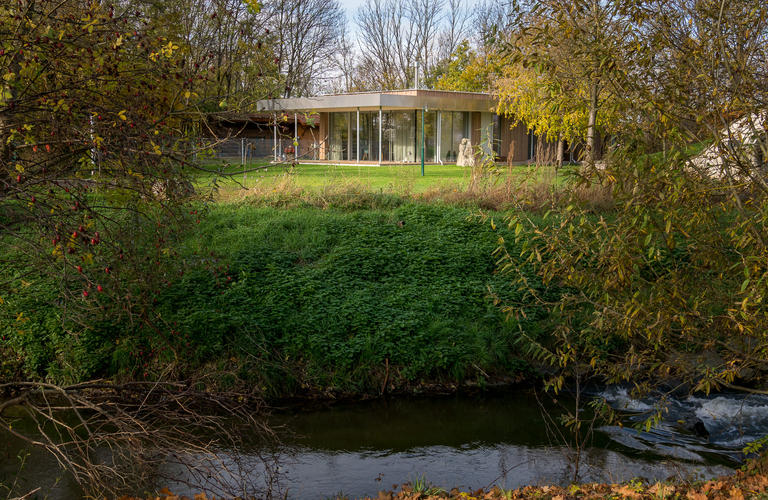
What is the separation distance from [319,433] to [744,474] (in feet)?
14.3

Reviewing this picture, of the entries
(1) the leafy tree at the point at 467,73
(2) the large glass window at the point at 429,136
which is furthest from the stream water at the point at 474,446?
(1) the leafy tree at the point at 467,73

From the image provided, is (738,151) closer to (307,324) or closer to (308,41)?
(307,324)

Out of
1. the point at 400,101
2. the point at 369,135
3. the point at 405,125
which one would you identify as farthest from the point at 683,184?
the point at 369,135

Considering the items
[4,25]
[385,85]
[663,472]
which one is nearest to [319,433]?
[663,472]

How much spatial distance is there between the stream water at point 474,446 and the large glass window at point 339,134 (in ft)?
82.4

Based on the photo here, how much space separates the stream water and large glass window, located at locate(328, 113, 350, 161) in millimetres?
25116

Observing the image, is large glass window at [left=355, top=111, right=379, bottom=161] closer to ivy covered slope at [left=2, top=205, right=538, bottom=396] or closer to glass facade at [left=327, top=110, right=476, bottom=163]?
glass facade at [left=327, top=110, right=476, bottom=163]

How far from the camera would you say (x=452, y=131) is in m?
32.1

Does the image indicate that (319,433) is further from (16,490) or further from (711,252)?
Result: (711,252)

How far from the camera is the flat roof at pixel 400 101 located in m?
28.1

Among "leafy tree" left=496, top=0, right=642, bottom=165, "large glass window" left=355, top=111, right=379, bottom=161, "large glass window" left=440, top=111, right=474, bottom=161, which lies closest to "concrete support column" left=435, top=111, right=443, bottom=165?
"large glass window" left=440, top=111, right=474, bottom=161

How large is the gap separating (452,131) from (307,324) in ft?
79.0

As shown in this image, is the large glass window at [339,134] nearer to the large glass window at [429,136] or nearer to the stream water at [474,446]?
the large glass window at [429,136]

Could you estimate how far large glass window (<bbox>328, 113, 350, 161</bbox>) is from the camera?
32750 millimetres
